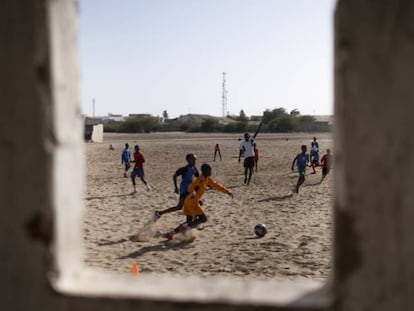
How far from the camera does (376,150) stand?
76.9 inches

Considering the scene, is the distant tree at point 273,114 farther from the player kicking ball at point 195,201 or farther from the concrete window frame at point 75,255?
the concrete window frame at point 75,255

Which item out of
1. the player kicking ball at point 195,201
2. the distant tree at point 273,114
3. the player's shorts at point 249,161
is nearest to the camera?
the player kicking ball at point 195,201

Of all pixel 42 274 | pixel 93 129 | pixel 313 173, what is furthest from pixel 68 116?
pixel 93 129

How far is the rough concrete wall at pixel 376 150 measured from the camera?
1.92 metres

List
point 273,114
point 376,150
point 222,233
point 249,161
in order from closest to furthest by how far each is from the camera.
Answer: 1. point 376,150
2. point 222,233
3. point 249,161
4. point 273,114

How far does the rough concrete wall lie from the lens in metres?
1.92

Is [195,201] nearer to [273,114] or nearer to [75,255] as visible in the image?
[75,255]

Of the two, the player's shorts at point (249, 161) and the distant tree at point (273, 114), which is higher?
the distant tree at point (273, 114)

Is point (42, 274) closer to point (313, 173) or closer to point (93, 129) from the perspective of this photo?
point (313, 173)

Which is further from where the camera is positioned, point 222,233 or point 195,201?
point 222,233

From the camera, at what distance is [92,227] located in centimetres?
1029

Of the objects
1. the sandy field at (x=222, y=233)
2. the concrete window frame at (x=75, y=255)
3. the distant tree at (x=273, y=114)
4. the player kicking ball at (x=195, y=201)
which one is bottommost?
the sandy field at (x=222, y=233)

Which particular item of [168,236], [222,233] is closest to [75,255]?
[168,236]

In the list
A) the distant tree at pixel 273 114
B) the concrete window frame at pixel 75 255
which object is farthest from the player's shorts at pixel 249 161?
the distant tree at pixel 273 114
